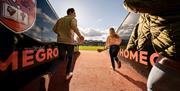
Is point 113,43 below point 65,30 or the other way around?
below

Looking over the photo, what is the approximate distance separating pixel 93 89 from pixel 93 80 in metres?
0.97

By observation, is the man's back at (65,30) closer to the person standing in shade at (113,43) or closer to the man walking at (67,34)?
the man walking at (67,34)

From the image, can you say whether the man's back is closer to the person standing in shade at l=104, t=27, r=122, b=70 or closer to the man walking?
the man walking

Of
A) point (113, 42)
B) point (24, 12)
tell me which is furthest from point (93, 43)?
point (24, 12)

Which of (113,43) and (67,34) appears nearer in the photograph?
(67,34)

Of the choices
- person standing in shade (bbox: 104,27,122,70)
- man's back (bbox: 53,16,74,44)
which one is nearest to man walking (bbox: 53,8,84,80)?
man's back (bbox: 53,16,74,44)

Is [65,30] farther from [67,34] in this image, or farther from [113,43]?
[113,43]

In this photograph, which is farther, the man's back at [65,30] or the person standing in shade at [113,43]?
the person standing in shade at [113,43]

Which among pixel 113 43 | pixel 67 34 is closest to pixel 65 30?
pixel 67 34

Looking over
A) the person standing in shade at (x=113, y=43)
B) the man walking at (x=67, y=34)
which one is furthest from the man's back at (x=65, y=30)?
the person standing in shade at (x=113, y=43)

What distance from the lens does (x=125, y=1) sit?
144 centimetres

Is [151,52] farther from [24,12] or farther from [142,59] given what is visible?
[24,12]

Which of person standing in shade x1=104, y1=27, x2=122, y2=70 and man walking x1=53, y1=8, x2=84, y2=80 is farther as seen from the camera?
person standing in shade x1=104, y1=27, x2=122, y2=70

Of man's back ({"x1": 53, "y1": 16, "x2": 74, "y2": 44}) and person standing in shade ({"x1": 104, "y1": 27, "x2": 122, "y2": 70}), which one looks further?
person standing in shade ({"x1": 104, "y1": 27, "x2": 122, "y2": 70})
